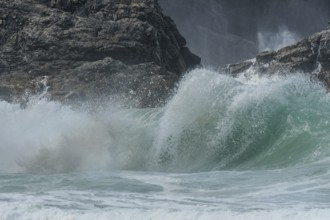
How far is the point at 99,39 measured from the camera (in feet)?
160

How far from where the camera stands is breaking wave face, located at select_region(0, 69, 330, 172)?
55.5 ft

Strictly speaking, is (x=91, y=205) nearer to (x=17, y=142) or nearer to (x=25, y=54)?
(x=17, y=142)

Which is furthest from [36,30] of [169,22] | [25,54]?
[169,22]

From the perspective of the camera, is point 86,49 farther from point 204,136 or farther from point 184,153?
point 184,153

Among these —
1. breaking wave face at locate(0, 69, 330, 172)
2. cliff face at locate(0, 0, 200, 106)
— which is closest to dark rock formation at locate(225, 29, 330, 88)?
cliff face at locate(0, 0, 200, 106)

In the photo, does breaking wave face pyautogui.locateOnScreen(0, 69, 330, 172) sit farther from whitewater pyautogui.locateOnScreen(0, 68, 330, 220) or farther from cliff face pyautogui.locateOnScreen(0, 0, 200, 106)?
cliff face pyautogui.locateOnScreen(0, 0, 200, 106)

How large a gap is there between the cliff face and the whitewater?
17533 millimetres

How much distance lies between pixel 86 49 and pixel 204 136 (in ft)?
101

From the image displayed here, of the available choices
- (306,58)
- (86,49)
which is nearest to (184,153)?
(86,49)

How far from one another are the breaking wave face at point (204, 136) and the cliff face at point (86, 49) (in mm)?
18861

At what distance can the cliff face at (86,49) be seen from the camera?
4222cm

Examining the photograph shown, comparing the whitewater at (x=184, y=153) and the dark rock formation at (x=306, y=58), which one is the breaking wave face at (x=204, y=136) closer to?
the whitewater at (x=184, y=153)

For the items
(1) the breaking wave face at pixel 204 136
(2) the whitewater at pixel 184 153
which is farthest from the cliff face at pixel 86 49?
(1) the breaking wave face at pixel 204 136

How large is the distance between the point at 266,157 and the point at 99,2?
39420 mm
